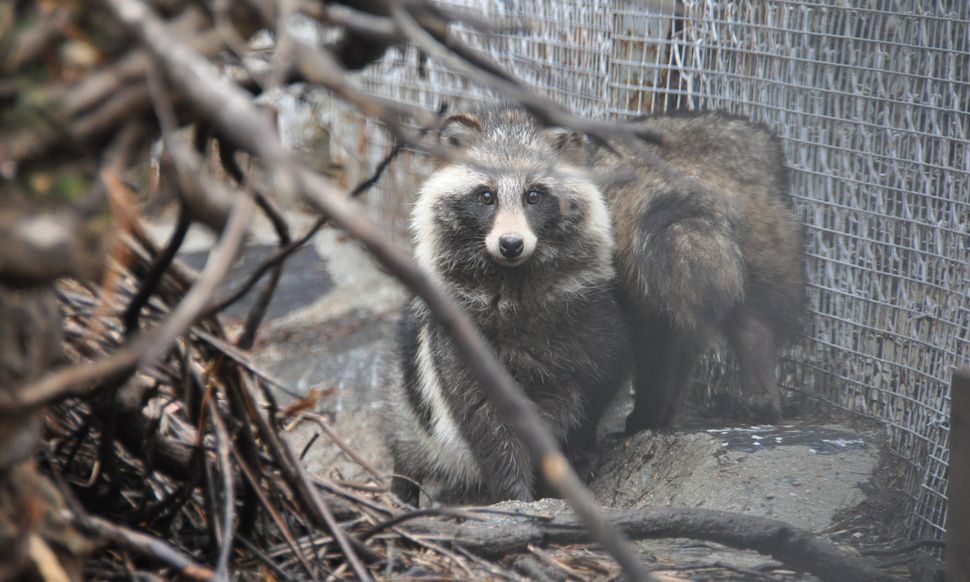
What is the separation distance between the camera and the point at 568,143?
4.64 metres

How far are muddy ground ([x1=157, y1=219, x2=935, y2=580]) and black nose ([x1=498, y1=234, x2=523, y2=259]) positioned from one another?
40.1 inches

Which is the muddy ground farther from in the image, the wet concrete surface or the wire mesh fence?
the wet concrete surface

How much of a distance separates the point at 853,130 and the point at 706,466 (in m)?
1.50

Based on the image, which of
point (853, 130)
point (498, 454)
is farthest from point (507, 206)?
point (853, 130)

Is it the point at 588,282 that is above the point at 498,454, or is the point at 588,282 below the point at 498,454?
above

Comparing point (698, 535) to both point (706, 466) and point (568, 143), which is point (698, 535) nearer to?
point (706, 466)

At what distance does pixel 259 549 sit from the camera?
2.26m

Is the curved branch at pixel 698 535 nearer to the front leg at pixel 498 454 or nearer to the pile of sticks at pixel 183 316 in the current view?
the pile of sticks at pixel 183 316

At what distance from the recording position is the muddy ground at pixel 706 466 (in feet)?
9.48

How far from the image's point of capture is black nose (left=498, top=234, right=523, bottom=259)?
13.2 feet

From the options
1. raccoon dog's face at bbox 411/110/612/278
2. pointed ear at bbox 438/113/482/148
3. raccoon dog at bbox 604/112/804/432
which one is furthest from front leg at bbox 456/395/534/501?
pointed ear at bbox 438/113/482/148

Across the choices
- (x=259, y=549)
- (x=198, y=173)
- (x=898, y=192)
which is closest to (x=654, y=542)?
(x=259, y=549)

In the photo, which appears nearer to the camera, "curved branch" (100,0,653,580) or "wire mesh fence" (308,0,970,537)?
"curved branch" (100,0,653,580)

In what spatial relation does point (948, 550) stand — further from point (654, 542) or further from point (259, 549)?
point (259, 549)
